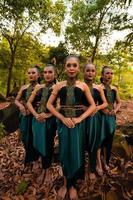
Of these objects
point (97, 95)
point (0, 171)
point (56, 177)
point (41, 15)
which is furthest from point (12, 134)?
point (41, 15)

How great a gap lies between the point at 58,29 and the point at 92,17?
3.38 metres

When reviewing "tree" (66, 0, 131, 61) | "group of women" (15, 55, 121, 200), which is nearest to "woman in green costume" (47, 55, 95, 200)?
"group of women" (15, 55, 121, 200)

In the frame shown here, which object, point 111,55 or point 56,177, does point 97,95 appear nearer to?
point 56,177

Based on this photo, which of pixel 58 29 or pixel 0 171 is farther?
pixel 58 29

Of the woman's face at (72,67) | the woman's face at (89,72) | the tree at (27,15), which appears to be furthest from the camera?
the tree at (27,15)

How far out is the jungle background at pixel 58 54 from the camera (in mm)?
5484

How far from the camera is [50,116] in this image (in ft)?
18.8

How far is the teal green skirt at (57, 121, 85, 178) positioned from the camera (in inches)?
185

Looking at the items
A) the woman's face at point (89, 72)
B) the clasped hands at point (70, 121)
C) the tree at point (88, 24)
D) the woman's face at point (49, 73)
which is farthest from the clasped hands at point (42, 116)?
the tree at point (88, 24)

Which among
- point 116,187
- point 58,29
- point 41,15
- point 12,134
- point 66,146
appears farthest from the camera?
point 58,29

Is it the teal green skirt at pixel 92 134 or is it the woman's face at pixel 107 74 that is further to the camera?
the woman's face at pixel 107 74

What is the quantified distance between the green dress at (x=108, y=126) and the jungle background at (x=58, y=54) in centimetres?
44

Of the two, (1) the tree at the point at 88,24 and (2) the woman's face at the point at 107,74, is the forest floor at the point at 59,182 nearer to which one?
(2) the woman's face at the point at 107,74

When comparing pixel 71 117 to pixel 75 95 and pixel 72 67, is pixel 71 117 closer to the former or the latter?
pixel 75 95
